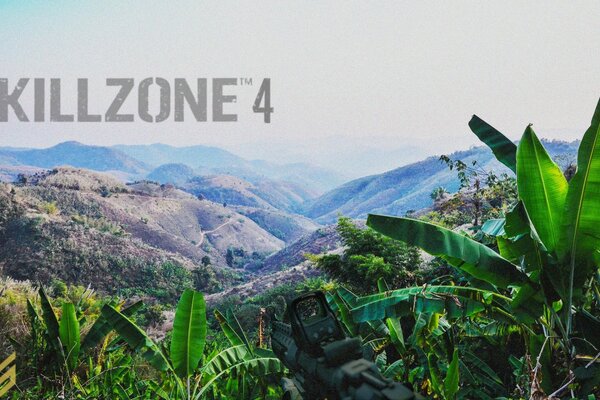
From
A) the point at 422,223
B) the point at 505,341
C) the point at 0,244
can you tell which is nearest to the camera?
the point at 422,223

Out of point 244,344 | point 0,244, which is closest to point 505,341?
point 244,344

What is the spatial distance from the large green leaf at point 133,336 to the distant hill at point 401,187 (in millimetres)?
42838

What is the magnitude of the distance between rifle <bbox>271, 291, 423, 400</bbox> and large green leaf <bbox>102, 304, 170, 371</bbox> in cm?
90

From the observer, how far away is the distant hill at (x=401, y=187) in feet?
172

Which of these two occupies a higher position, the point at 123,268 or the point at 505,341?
the point at 505,341

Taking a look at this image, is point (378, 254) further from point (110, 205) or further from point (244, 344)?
point (110, 205)

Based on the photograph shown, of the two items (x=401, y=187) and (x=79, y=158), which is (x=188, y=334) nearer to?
(x=401, y=187)

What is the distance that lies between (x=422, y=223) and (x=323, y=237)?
30.4 metres

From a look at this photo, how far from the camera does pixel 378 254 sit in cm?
664

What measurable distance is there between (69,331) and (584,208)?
2973 mm

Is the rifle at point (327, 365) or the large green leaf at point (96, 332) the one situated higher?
the rifle at point (327, 365)

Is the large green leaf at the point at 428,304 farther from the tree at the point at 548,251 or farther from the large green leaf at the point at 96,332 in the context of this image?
the large green leaf at the point at 96,332

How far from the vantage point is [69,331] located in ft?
8.59

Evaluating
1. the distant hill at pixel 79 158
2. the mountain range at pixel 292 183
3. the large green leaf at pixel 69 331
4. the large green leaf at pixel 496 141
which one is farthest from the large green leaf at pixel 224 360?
the distant hill at pixel 79 158
